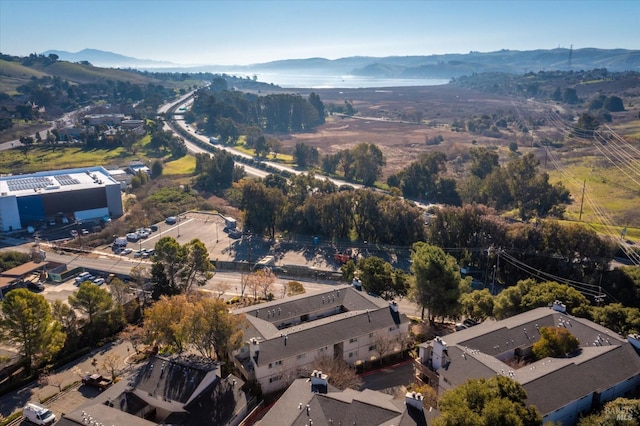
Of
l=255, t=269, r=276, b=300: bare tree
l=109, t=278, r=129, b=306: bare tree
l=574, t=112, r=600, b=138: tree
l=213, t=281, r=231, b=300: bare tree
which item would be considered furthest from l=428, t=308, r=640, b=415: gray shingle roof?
l=574, t=112, r=600, b=138: tree

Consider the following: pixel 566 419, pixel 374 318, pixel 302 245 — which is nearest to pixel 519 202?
pixel 302 245

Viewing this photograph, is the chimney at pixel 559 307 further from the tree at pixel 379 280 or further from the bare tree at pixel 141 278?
the bare tree at pixel 141 278

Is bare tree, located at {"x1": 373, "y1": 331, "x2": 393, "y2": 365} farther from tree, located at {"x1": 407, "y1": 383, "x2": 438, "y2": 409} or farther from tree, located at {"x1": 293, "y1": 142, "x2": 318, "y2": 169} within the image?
tree, located at {"x1": 293, "y1": 142, "x2": 318, "y2": 169}

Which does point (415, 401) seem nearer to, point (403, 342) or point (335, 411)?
point (335, 411)

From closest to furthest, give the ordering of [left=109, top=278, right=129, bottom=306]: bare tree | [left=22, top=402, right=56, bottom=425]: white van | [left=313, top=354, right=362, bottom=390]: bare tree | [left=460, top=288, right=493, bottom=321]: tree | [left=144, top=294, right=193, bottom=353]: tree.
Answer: [left=22, top=402, right=56, bottom=425]: white van → [left=313, top=354, right=362, bottom=390]: bare tree → [left=144, top=294, right=193, bottom=353]: tree → [left=460, top=288, right=493, bottom=321]: tree → [left=109, top=278, right=129, bottom=306]: bare tree

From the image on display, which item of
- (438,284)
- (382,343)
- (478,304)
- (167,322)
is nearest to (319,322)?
(382,343)

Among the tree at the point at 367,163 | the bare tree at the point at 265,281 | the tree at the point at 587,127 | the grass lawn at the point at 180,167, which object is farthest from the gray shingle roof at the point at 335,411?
the tree at the point at 587,127

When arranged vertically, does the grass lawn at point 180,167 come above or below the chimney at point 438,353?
below
